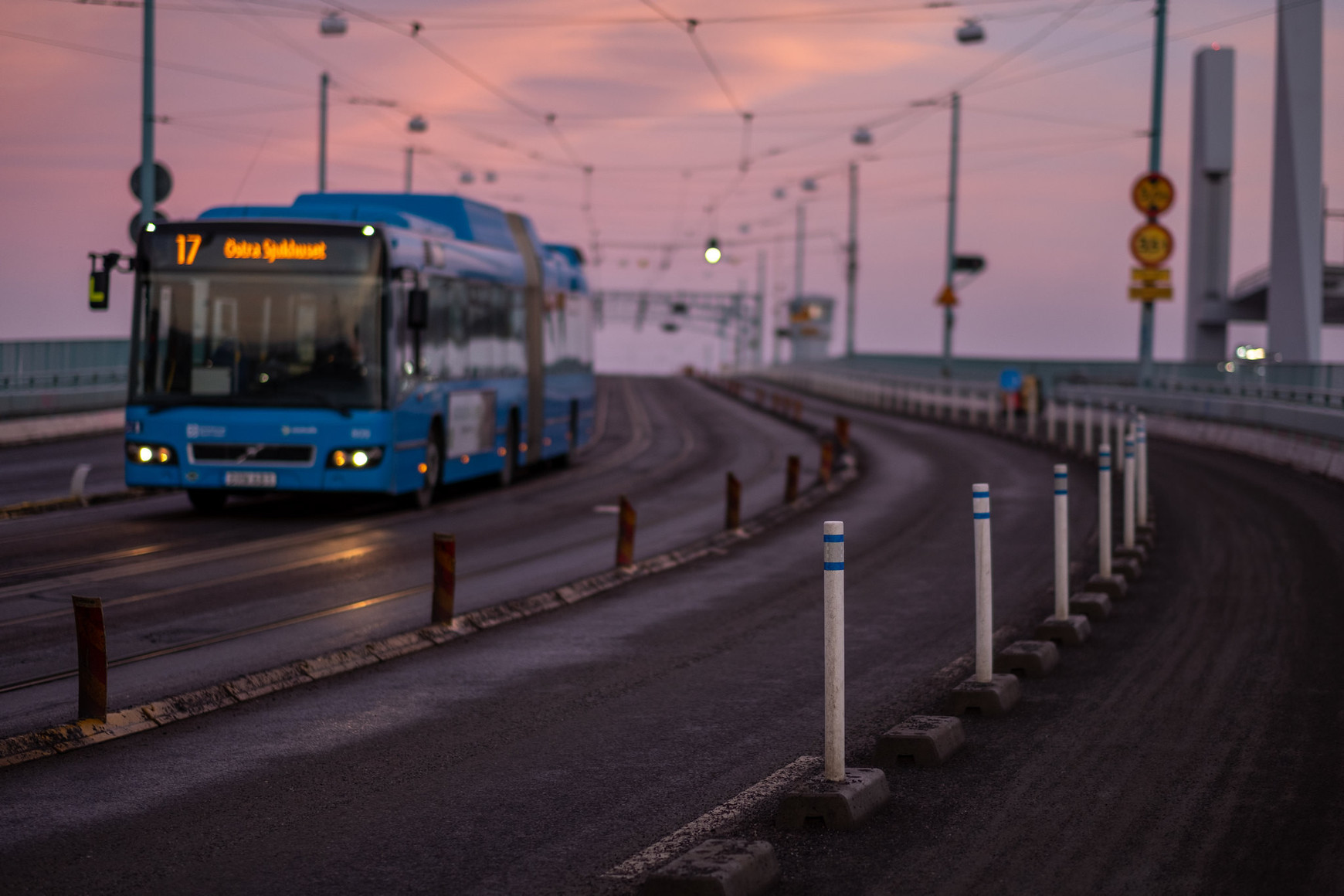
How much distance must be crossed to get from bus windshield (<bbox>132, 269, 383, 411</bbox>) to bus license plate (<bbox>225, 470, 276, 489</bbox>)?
800mm

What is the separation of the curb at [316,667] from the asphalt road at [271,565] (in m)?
0.32

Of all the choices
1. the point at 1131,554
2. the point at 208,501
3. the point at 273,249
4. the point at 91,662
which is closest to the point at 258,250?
the point at 273,249

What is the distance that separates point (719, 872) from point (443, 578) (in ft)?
21.0

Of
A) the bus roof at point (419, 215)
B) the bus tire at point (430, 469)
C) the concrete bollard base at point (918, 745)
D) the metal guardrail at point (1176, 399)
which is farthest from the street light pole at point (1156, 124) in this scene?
the concrete bollard base at point (918, 745)

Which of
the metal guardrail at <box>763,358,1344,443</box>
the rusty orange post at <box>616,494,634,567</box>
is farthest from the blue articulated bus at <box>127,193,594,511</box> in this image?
the metal guardrail at <box>763,358,1344,443</box>

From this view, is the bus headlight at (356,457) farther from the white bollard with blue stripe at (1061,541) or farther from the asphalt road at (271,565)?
the white bollard with blue stripe at (1061,541)

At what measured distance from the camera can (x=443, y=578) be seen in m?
11.7

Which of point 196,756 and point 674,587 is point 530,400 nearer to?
point 674,587

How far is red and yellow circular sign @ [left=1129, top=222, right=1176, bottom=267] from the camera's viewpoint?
33.8 metres

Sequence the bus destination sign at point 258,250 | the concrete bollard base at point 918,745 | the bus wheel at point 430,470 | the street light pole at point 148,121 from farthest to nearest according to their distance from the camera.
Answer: the street light pole at point 148,121, the bus wheel at point 430,470, the bus destination sign at point 258,250, the concrete bollard base at point 918,745

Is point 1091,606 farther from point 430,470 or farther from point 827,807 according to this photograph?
point 430,470

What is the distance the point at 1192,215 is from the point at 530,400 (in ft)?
183

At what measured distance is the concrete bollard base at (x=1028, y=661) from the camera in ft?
33.3

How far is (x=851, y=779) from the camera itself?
22.7 ft
